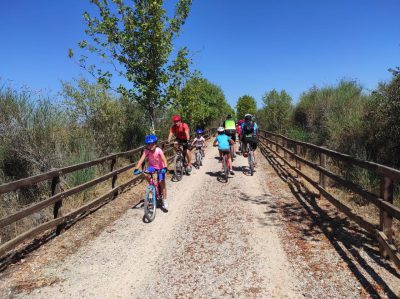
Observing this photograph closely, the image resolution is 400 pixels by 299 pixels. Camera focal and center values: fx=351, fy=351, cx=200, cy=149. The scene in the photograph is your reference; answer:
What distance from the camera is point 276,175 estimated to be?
1284cm

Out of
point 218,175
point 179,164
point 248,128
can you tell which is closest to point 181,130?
point 179,164

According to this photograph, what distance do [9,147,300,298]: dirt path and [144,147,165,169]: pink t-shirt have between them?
1100 mm

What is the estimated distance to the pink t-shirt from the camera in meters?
7.91

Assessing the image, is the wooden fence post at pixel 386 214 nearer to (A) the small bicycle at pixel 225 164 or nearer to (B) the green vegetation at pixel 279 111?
(A) the small bicycle at pixel 225 164

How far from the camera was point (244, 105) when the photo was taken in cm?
10806

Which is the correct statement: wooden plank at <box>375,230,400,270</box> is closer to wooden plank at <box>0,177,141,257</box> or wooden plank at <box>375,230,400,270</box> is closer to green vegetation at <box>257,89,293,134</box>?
wooden plank at <box>0,177,141,257</box>

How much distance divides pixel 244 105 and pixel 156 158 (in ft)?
335

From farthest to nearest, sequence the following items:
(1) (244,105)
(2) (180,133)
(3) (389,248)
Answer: (1) (244,105)
(2) (180,133)
(3) (389,248)

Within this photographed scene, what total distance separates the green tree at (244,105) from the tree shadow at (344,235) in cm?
9658

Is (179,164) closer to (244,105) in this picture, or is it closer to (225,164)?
(225,164)

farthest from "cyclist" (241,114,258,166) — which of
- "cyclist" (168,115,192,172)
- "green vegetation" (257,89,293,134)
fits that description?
"green vegetation" (257,89,293,134)

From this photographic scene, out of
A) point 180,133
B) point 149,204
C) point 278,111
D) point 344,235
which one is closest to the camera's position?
point 344,235

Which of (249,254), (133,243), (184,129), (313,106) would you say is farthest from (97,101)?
(313,106)

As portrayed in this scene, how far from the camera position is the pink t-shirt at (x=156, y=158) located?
25.9 feet
